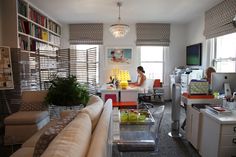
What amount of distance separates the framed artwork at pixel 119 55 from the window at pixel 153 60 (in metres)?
0.51

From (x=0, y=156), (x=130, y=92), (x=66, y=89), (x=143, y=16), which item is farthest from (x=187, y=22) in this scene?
(x=0, y=156)

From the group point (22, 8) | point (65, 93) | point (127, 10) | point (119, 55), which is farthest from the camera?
point (119, 55)

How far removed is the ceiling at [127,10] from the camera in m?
3.97

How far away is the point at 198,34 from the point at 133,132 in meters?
4.02

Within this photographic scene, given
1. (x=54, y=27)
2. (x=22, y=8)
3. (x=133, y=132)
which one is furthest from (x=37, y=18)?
(x=133, y=132)

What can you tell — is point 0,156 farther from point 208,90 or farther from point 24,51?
point 208,90

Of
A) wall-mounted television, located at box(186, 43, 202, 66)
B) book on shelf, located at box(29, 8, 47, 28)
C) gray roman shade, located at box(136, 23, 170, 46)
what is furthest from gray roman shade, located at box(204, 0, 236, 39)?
book on shelf, located at box(29, 8, 47, 28)

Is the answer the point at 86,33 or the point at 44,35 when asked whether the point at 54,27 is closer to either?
the point at 44,35

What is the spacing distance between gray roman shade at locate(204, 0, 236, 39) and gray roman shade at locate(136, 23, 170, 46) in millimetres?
1619

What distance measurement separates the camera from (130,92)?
14.4ft

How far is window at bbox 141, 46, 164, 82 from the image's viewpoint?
246 inches

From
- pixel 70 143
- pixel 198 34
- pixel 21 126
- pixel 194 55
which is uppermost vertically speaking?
pixel 198 34

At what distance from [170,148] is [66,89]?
185cm

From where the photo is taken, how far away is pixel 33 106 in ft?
10.3
